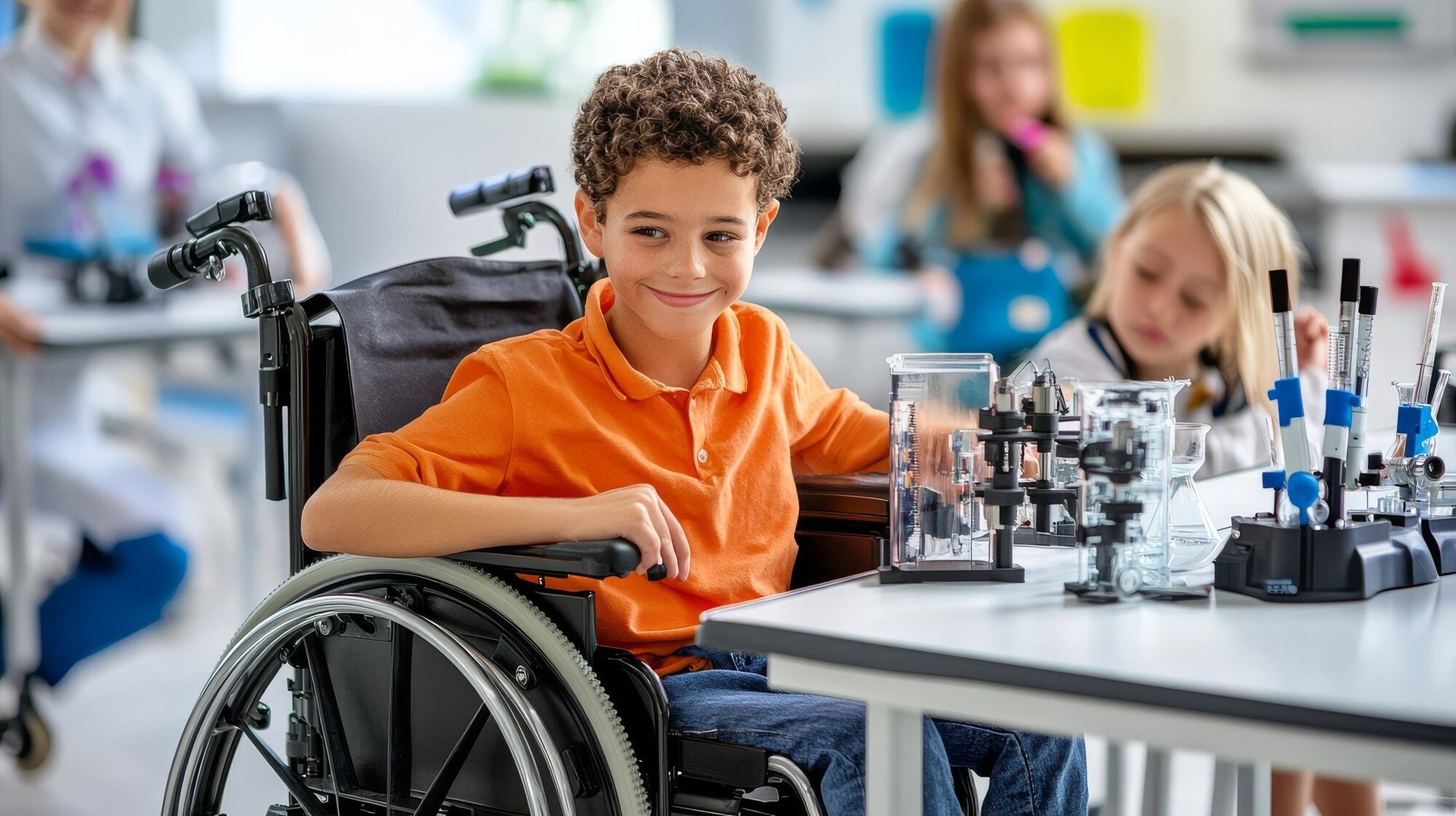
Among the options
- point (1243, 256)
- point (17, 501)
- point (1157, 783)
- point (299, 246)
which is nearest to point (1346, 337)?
point (1157, 783)

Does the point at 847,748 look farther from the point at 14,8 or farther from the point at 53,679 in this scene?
the point at 14,8

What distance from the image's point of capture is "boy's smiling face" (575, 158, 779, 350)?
4.11ft

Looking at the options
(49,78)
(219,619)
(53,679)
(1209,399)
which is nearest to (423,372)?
(1209,399)

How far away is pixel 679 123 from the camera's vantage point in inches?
A: 48.9

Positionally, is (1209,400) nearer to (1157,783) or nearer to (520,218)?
(1157,783)

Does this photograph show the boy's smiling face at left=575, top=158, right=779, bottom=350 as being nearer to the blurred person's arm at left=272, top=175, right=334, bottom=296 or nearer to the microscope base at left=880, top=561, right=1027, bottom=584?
the microscope base at left=880, top=561, right=1027, bottom=584

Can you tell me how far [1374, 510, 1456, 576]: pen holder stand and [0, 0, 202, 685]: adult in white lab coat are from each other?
87.2 inches

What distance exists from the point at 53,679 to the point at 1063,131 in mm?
3043

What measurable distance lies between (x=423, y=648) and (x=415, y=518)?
0.16 meters

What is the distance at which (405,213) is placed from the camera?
16.4 feet

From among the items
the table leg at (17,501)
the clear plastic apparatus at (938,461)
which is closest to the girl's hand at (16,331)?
the table leg at (17,501)

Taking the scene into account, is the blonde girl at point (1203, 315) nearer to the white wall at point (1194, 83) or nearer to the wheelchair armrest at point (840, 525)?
the wheelchair armrest at point (840, 525)

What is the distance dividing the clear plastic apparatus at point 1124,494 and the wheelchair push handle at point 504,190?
2.47ft

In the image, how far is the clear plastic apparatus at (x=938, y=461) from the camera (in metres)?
1.11
